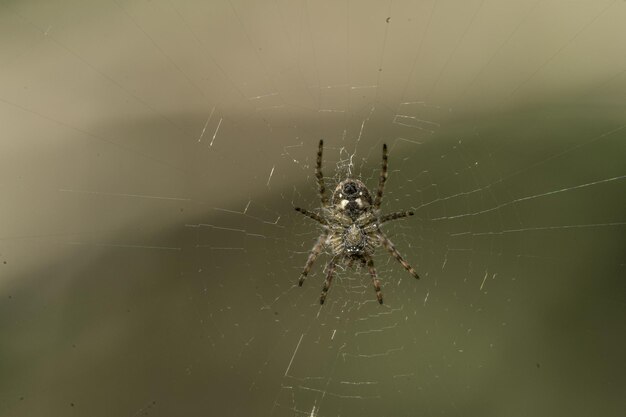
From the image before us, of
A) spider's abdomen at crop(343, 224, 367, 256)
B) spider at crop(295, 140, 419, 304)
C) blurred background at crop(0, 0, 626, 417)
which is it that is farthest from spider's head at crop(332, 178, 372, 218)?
blurred background at crop(0, 0, 626, 417)

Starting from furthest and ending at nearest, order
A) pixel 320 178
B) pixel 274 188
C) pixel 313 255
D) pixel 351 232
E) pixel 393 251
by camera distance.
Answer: pixel 274 188 → pixel 351 232 → pixel 393 251 → pixel 313 255 → pixel 320 178

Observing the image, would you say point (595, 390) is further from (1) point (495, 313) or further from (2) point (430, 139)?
(2) point (430, 139)

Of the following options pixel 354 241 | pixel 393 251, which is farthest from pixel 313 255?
pixel 393 251

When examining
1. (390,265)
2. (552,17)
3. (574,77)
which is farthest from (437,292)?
(552,17)

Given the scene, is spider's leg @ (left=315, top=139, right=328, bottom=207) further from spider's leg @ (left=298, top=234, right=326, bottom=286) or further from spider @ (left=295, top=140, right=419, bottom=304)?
spider's leg @ (left=298, top=234, right=326, bottom=286)

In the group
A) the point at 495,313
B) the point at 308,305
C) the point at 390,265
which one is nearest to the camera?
the point at 390,265

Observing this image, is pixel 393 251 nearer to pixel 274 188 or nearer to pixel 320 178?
pixel 320 178
